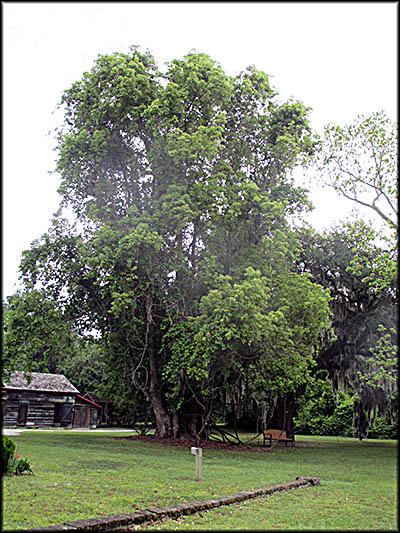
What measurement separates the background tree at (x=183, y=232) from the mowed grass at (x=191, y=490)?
363cm

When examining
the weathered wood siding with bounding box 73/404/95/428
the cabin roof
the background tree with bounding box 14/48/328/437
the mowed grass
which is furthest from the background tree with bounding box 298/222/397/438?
the weathered wood siding with bounding box 73/404/95/428

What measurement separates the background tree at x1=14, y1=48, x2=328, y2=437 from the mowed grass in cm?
363

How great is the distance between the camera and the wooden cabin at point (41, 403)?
32438 millimetres

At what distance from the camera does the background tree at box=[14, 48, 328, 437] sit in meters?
17.3

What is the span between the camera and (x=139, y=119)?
19641 mm

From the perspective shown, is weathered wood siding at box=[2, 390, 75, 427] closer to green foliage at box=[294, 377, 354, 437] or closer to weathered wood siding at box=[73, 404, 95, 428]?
weathered wood siding at box=[73, 404, 95, 428]

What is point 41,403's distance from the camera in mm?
33812

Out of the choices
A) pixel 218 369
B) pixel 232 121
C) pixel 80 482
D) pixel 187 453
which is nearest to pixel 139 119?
pixel 232 121

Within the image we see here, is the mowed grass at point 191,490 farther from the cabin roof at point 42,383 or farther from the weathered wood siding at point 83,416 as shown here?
the weathered wood siding at point 83,416

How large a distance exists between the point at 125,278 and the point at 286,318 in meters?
6.14

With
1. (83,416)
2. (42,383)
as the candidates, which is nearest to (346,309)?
(42,383)

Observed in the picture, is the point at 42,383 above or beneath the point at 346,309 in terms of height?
beneath

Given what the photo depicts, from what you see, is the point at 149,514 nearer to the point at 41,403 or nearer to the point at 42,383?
the point at 41,403

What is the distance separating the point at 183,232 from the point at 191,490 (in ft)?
41.0
